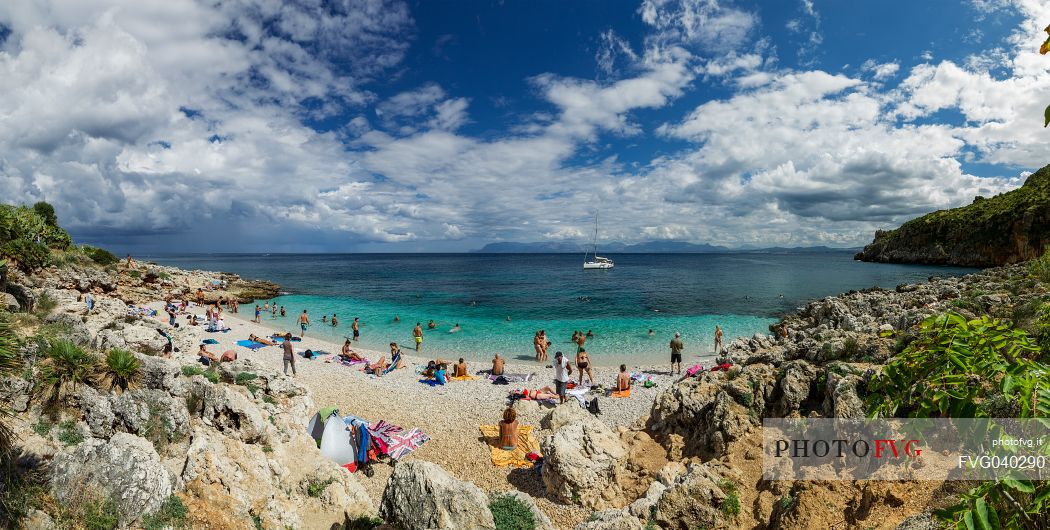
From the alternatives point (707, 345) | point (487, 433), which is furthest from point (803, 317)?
point (487, 433)

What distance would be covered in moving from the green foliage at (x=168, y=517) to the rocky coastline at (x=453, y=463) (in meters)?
0.11

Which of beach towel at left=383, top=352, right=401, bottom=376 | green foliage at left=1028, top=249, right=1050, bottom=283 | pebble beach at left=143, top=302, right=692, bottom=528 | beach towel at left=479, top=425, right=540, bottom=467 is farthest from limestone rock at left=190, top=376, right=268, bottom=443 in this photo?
green foliage at left=1028, top=249, right=1050, bottom=283

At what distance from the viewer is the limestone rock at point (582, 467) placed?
9992mm

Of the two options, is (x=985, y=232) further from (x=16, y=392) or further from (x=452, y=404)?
(x=16, y=392)

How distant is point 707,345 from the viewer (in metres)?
29.4

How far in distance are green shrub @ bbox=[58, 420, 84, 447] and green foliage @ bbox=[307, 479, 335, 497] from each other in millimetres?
3930

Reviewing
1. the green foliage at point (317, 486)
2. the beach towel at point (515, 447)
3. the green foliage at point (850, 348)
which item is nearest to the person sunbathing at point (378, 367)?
the beach towel at point (515, 447)

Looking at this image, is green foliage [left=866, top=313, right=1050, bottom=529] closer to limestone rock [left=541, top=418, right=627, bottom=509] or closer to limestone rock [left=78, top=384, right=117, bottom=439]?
limestone rock [left=541, top=418, right=627, bottom=509]

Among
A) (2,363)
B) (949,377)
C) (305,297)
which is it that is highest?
(949,377)

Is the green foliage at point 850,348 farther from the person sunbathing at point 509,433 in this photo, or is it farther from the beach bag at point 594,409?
the person sunbathing at point 509,433

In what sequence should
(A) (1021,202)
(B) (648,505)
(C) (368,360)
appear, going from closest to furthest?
(B) (648,505) → (C) (368,360) → (A) (1021,202)

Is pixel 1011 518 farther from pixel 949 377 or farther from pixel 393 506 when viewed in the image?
pixel 393 506

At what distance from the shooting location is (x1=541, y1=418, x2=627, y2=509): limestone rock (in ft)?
32.8

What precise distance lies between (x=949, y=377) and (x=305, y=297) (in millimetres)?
62982
